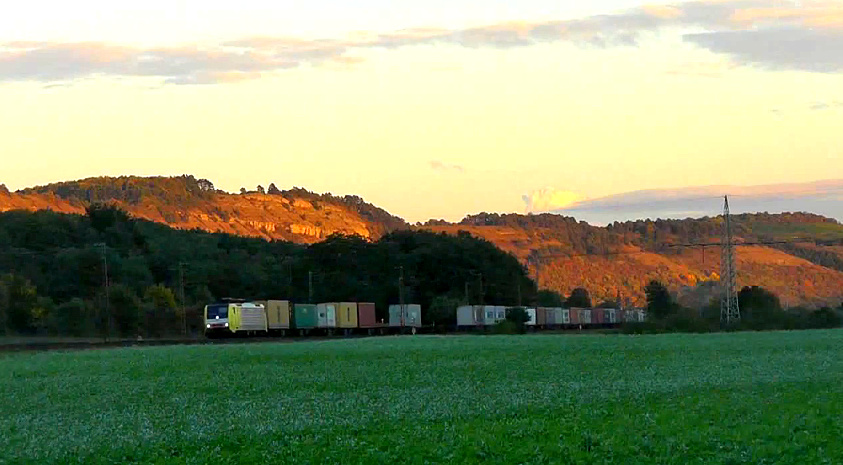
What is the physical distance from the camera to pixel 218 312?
86.1m

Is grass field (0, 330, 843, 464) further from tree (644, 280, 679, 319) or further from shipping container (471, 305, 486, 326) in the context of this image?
tree (644, 280, 679, 319)

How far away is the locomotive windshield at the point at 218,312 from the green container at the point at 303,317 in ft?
38.0

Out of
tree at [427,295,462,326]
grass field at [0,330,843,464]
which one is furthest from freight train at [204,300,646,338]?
grass field at [0,330,843,464]

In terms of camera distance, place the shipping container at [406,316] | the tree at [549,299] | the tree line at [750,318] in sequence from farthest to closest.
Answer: the tree at [549,299], the shipping container at [406,316], the tree line at [750,318]

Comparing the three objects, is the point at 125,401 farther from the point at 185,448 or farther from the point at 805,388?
the point at 805,388

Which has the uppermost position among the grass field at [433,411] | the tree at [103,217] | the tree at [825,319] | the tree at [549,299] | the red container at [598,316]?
the tree at [103,217]

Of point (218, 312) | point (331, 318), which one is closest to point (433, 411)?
point (218, 312)

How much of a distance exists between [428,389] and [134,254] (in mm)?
102091

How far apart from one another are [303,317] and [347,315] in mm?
6593

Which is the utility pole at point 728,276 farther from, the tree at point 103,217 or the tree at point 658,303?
the tree at point 103,217

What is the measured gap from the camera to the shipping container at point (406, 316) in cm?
11325

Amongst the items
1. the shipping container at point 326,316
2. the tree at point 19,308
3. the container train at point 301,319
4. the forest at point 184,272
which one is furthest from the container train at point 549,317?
the tree at point 19,308

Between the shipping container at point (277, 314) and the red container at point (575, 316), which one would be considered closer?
the shipping container at point (277, 314)

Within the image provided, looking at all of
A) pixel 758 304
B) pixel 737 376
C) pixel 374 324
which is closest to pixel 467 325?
pixel 374 324
